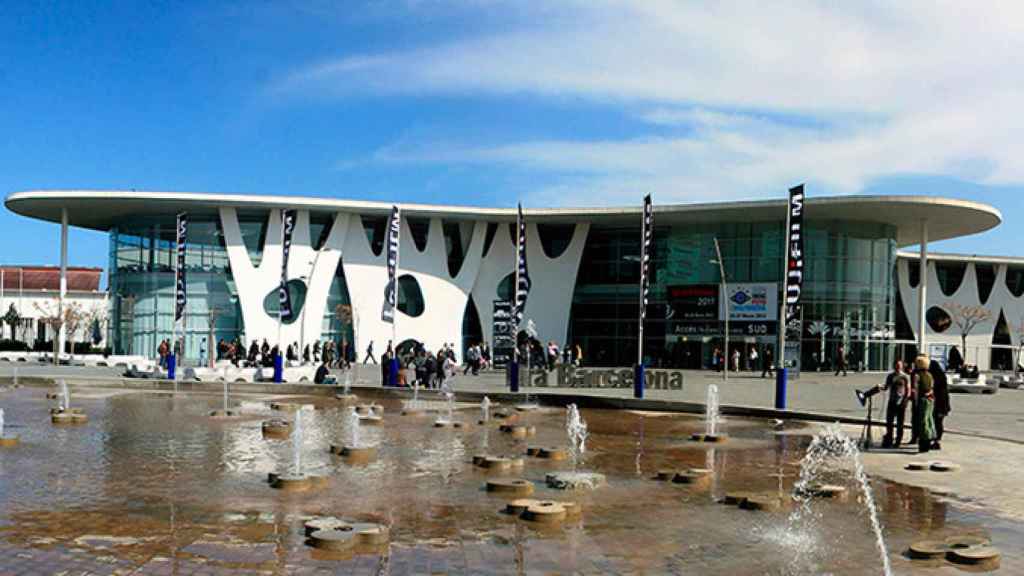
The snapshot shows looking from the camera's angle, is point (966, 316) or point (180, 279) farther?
point (966, 316)

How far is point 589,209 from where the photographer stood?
57375 mm

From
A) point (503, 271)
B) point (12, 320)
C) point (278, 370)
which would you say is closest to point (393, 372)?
point (278, 370)

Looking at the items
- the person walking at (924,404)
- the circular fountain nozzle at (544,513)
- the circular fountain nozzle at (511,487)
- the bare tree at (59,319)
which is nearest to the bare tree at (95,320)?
the bare tree at (59,319)

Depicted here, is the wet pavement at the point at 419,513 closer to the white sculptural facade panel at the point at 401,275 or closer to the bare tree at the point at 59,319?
the bare tree at the point at 59,319

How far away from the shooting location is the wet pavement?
7.84 meters

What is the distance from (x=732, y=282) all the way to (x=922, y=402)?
39971mm

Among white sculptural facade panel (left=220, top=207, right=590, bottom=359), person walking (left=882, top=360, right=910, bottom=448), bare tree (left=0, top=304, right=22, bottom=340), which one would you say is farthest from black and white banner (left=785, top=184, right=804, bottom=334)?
bare tree (left=0, top=304, right=22, bottom=340)

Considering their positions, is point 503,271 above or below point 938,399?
above

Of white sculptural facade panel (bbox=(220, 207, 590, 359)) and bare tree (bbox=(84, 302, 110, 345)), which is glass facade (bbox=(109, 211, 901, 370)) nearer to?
white sculptural facade panel (bbox=(220, 207, 590, 359))

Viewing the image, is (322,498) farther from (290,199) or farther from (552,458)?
(290,199)

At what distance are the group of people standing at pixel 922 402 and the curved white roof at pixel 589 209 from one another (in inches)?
1378

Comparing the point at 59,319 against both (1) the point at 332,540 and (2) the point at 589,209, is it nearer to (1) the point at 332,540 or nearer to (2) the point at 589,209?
(2) the point at 589,209

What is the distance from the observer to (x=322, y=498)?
35.1 feet

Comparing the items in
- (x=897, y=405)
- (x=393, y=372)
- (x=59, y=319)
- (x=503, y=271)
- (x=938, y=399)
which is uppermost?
(x=503, y=271)
